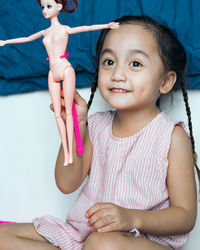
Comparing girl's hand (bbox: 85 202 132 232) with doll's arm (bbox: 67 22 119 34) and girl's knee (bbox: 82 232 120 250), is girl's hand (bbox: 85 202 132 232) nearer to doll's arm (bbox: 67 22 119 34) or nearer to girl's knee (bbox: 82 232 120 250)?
girl's knee (bbox: 82 232 120 250)

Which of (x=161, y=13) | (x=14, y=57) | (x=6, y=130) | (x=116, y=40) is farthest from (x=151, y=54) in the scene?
(x=6, y=130)

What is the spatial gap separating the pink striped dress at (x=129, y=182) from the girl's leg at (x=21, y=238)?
0.06ft

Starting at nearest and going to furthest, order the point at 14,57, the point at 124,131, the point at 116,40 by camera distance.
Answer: the point at 116,40 → the point at 124,131 → the point at 14,57

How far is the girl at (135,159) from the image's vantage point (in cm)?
94

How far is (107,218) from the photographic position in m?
0.85

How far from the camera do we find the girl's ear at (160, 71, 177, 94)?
104 cm

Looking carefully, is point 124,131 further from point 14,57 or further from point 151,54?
point 14,57

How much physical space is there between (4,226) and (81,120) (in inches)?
13.2

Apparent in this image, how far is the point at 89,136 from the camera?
1.12 m

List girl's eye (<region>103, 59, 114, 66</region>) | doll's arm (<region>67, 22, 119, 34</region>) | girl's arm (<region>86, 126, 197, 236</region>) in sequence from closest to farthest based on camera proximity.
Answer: doll's arm (<region>67, 22, 119, 34</region>)
girl's arm (<region>86, 126, 197, 236</region>)
girl's eye (<region>103, 59, 114, 66</region>)

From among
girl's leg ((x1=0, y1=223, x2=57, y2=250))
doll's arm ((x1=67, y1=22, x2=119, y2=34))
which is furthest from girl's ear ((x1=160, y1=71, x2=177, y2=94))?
girl's leg ((x1=0, y1=223, x2=57, y2=250))

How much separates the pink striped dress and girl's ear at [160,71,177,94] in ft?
0.22

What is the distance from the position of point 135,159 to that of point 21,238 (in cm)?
34

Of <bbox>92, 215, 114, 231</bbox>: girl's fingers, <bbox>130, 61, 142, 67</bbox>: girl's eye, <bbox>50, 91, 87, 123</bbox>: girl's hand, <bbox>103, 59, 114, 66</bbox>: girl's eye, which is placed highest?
<bbox>103, 59, 114, 66</bbox>: girl's eye
